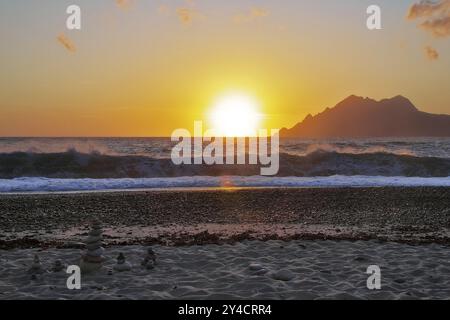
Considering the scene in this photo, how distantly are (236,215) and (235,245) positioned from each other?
18.3ft

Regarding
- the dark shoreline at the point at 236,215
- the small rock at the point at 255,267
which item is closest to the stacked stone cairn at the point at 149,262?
the small rock at the point at 255,267

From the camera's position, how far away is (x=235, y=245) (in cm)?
1146

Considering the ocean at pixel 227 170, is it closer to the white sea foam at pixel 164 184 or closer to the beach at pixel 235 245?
the white sea foam at pixel 164 184

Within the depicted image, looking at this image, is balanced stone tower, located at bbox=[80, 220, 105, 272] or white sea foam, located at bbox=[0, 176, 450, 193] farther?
white sea foam, located at bbox=[0, 176, 450, 193]

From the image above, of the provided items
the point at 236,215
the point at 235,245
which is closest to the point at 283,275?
the point at 235,245

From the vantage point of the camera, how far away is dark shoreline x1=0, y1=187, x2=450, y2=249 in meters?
12.8

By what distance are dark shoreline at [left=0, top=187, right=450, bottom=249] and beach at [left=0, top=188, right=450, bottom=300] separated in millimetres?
40

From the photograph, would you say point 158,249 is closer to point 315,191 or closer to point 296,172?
point 315,191

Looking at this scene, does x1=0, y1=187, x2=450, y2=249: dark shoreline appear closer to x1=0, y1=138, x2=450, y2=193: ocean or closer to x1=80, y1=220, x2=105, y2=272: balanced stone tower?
x1=80, y1=220, x2=105, y2=272: balanced stone tower

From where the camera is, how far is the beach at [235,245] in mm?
7910

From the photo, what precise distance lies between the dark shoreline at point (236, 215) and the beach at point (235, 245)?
1.6 inches

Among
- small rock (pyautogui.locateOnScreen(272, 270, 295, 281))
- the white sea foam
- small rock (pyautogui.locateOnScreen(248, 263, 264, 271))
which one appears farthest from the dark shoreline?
the white sea foam
